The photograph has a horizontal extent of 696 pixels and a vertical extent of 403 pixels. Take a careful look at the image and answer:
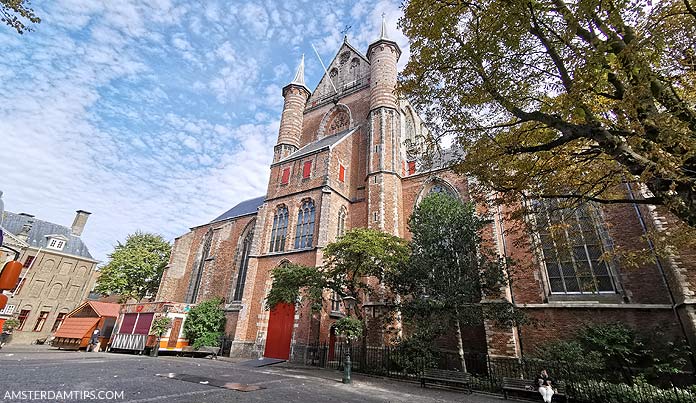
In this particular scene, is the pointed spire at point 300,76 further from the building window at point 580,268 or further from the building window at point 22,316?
the building window at point 22,316

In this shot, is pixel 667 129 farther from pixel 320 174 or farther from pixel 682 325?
pixel 320 174

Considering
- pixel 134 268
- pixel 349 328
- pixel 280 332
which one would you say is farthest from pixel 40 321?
pixel 349 328

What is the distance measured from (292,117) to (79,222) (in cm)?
3006

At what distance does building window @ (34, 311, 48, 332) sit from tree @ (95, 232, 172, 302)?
5.64 meters

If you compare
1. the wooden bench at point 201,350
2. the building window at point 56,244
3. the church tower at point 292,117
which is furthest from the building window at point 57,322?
the church tower at point 292,117

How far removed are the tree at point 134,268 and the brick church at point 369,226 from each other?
6978 mm

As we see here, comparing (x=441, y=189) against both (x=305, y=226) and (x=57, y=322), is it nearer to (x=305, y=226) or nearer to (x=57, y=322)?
(x=305, y=226)

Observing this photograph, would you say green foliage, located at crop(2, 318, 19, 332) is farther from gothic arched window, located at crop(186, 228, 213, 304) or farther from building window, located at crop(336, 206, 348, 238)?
building window, located at crop(336, 206, 348, 238)

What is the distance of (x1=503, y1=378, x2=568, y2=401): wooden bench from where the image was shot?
8.52 meters

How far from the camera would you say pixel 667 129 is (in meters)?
4.18

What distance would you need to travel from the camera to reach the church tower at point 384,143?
17578 millimetres

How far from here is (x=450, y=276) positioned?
1187 centimetres

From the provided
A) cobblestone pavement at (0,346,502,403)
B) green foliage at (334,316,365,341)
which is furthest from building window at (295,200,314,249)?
cobblestone pavement at (0,346,502,403)

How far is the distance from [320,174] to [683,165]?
15.4m
